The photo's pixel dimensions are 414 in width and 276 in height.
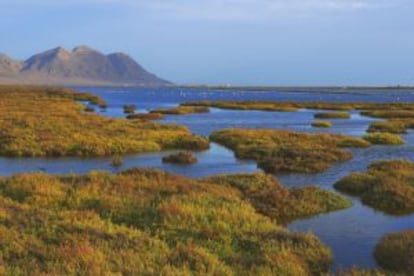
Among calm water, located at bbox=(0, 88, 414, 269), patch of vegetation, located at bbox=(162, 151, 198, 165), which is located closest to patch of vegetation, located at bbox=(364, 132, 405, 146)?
calm water, located at bbox=(0, 88, 414, 269)

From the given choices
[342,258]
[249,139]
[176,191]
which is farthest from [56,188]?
[249,139]

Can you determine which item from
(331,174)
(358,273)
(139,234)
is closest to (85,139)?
(331,174)

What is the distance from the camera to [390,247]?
16016mm

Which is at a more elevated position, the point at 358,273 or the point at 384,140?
the point at 358,273

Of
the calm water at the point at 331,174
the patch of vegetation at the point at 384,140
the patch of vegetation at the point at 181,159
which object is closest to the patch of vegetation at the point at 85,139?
the calm water at the point at 331,174

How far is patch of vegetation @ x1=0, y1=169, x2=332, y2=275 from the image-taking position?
12.9 metres

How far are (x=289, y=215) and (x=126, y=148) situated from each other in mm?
19923

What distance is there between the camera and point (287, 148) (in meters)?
37.3

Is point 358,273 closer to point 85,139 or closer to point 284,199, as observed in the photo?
point 284,199

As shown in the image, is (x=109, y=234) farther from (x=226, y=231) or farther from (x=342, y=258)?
(x=342, y=258)

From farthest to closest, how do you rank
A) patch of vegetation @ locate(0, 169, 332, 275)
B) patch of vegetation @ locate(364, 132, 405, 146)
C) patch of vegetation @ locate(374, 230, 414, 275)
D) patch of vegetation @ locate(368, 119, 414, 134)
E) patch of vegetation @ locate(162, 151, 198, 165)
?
patch of vegetation @ locate(368, 119, 414, 134)
patch of vegetation @ locate(364, 132, 405, 146)
patch of vegetation @ locate(162, 151, 198, 165)
patch of vegetation @ locate(374, 230, 414, 275)
patch of vegetation @ locate(0, 169, 332, 275)

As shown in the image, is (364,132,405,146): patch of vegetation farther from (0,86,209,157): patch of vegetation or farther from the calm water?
(0,86,209,157): patch of vegetation

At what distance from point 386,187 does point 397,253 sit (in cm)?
949

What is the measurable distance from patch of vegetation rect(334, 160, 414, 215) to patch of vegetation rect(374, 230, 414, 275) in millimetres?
5733
